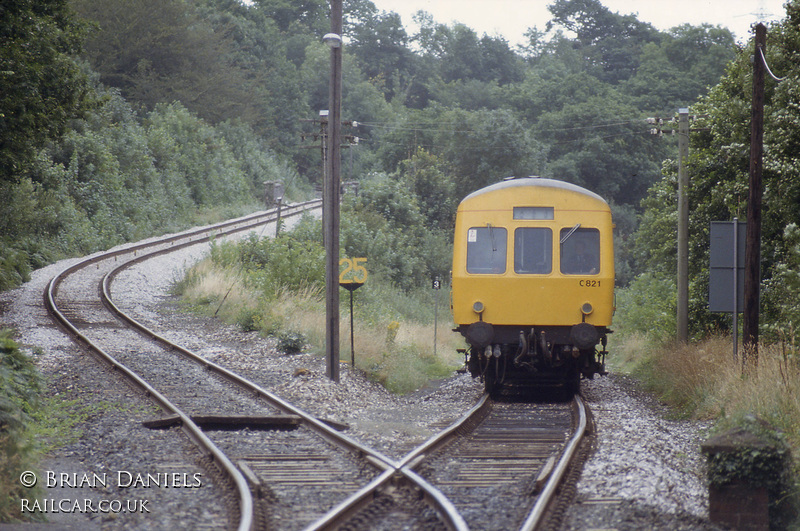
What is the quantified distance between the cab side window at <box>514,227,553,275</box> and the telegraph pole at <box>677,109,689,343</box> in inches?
232

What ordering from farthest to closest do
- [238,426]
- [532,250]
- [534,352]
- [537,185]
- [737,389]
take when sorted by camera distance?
[537,185] → [532,250] → [534,352] → [737,389] → [238,426]

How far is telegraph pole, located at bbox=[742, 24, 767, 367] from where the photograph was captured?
11.3 meters

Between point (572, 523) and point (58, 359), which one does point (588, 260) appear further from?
point (58, 359)

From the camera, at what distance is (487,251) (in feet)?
41.0

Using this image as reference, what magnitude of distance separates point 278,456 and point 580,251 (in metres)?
6.26

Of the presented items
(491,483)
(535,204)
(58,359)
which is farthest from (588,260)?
(58,359)

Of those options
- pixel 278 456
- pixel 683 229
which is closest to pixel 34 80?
pixel 278 456

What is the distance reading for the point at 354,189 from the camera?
5372 centimetres

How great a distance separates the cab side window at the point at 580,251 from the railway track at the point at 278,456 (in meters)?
2.42

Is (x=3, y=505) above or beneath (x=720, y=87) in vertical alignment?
beneath

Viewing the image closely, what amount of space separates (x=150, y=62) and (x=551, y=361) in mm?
44060

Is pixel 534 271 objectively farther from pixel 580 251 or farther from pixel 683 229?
pixel 683 229

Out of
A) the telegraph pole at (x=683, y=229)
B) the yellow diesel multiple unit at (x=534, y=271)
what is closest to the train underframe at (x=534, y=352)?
the yellow diesel multiple unit at (x=534, y=271)

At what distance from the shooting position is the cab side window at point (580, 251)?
1227cm
